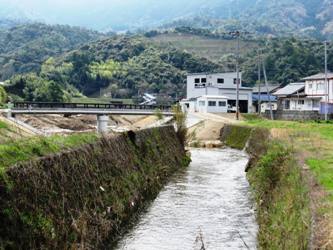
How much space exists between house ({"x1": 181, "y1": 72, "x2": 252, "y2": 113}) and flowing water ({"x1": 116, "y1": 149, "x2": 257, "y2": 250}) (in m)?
53.1

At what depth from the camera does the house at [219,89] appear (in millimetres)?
84562

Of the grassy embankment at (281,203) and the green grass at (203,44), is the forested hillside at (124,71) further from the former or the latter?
the grassy embankment at (281,203)

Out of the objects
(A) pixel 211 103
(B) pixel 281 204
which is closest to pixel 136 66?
(A) pixel 211 103

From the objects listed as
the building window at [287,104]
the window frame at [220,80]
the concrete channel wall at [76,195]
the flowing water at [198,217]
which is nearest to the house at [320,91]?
the building window at [287,104]

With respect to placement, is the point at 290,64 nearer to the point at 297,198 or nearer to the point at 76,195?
the point at 297,198

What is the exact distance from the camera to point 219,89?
85250 millimetres

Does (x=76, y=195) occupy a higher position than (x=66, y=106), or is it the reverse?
(x=66, y=106)

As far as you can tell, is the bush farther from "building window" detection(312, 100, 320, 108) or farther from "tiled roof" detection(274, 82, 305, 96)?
"tiled roof" detection(274, 82, 305, 96)

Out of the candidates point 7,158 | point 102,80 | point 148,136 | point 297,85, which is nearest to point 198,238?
point 7,158

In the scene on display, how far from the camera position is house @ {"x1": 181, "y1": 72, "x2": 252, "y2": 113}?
84.6 m

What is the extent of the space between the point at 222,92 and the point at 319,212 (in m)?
74.6

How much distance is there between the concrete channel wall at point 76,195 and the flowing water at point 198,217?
823 millimetres

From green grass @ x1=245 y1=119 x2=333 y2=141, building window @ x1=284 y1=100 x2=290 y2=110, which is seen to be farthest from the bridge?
building window @ x1=284 y1=100 x2=290 y2=110

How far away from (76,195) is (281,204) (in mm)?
6542
